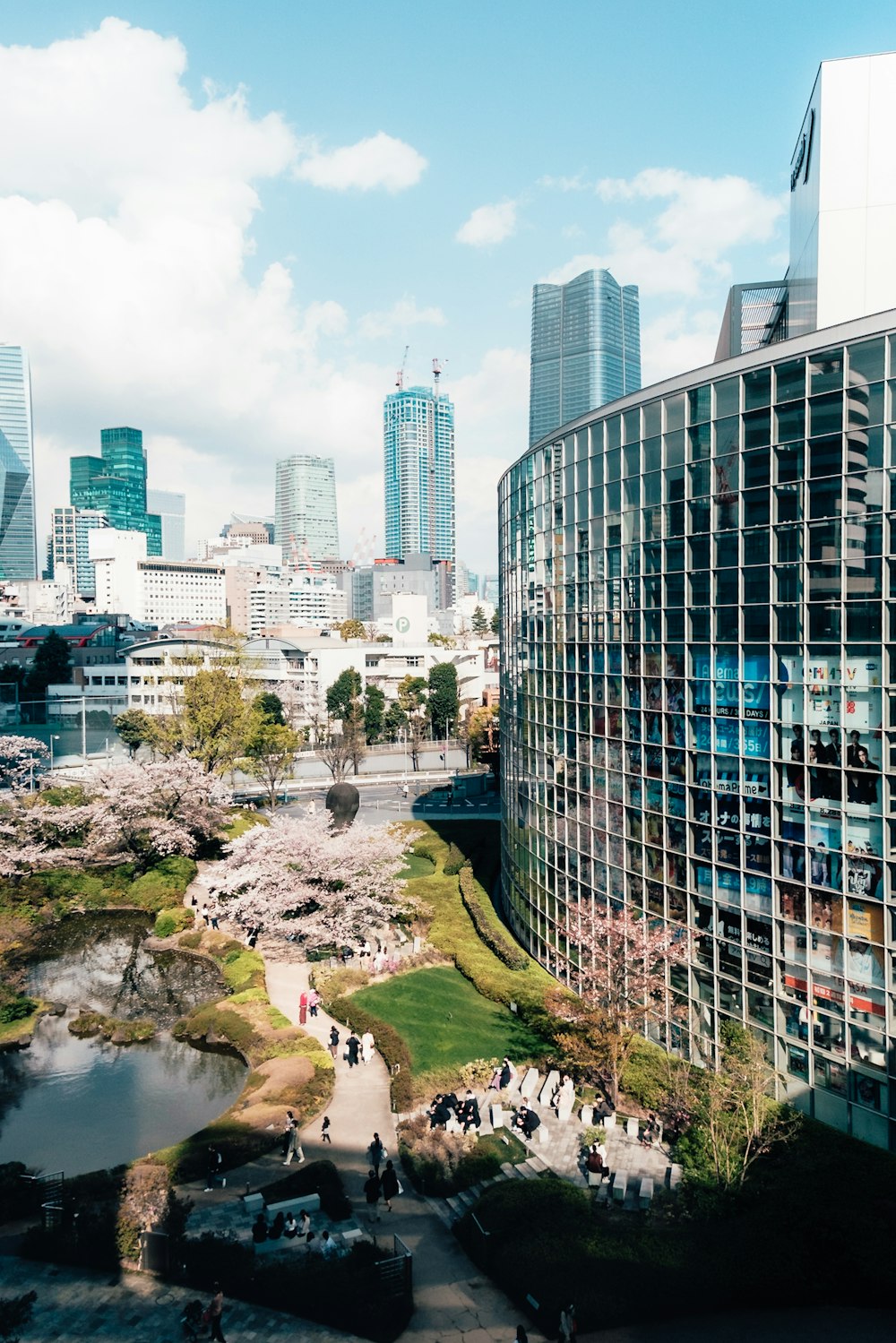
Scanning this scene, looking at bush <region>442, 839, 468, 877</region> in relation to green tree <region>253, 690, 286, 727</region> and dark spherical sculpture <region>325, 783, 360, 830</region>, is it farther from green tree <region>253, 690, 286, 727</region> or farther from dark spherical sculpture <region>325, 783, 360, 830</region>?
green tree <region>253, 690, 286, 727</region>

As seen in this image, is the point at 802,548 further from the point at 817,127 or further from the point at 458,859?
the point at 458,859

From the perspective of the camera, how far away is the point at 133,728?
87875mm

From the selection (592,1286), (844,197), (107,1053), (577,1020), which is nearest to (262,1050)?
(107,1053)

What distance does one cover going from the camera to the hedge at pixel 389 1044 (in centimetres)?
2739

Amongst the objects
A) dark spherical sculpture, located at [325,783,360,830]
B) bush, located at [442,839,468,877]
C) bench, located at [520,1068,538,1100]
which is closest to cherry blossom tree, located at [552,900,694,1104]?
bench, located at [520,1068,538,1100]

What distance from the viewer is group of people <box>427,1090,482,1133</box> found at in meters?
25.8

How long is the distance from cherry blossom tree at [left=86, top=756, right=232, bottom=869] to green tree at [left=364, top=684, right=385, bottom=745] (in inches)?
2108

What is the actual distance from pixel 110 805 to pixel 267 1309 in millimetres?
36253

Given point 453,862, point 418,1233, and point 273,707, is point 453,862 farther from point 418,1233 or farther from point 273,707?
point 273,707

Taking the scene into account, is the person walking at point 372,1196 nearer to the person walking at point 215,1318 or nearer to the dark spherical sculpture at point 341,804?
the person walking at point 215,1318

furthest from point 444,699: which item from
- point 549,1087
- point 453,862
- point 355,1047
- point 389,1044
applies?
point 549,1087

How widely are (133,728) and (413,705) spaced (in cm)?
3929

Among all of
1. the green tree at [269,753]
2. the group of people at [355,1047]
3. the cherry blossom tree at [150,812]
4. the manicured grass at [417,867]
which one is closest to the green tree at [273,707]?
the green tree at [269,753]

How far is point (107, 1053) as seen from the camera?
108 feet
